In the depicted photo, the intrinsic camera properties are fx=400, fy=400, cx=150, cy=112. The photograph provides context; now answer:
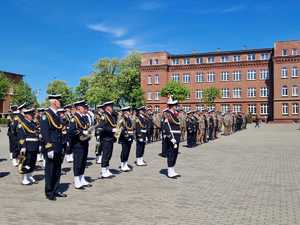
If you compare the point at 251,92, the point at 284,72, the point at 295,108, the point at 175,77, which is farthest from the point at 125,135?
the point at 175,77

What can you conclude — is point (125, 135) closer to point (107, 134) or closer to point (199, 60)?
point (107, 134)

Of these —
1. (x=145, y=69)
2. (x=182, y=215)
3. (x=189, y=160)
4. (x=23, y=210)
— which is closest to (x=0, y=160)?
(x=189, y=160)

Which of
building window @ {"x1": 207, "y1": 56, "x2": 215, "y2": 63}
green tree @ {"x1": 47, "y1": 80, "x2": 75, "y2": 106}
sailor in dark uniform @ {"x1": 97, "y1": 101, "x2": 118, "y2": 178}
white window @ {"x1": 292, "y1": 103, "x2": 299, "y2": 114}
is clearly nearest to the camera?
sailor in dark uniform @ {"x1": 97, "y1": 101, "x2": 118, "y2": 178}

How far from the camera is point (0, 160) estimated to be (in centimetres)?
1541

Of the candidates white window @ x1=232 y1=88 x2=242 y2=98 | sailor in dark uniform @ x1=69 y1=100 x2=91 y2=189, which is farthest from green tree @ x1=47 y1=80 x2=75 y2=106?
sailor in dark uniform @ x1=69 y1=100 x2=91 y2=189

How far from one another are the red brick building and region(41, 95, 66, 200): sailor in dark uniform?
64.4 meters

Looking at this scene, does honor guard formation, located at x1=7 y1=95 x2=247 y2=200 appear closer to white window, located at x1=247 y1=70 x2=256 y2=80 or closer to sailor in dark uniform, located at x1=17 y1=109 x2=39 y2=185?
sailor in dark uniform, located at x1=17 y1=109 x2=39 y2=185

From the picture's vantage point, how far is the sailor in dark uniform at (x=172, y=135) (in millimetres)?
11234

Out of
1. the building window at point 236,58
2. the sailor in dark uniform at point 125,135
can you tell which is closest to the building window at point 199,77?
the building window at point 236,58

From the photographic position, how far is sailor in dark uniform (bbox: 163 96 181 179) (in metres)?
11.2

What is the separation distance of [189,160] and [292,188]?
19.7ft

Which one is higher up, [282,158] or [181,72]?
[181,72]

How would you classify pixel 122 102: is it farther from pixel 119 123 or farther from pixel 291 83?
pixel 119 123

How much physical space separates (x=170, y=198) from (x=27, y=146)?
4.23 metres
